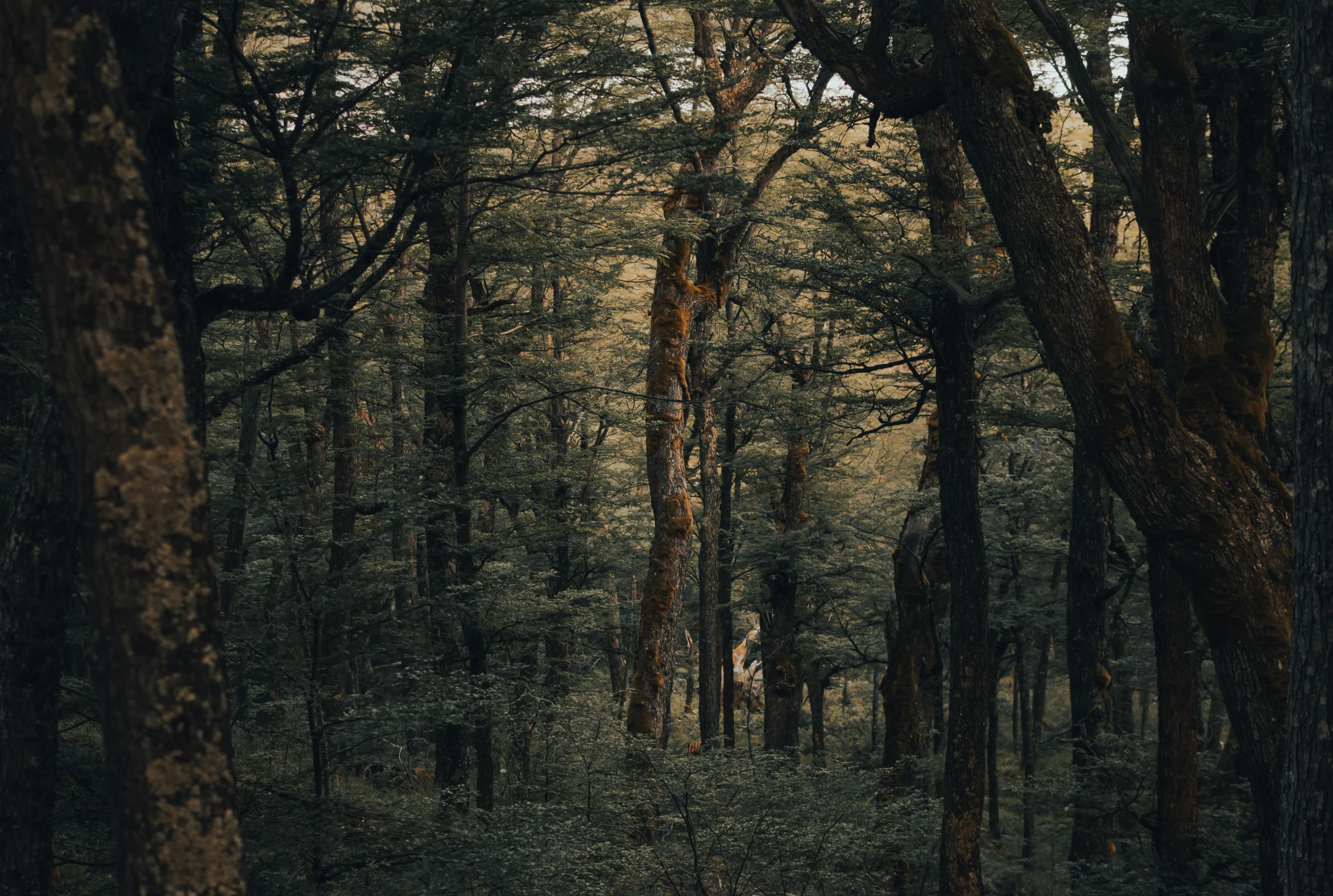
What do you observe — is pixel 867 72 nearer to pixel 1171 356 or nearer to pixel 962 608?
pixel 1171 356

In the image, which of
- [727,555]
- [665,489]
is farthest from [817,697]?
[665,489]

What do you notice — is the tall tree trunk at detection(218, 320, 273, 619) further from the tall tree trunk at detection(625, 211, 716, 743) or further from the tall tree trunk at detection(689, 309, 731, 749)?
the tall tree trunk at detection(689, 309, 731, 749)

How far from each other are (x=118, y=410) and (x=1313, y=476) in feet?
14.0

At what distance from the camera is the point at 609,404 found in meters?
16.9

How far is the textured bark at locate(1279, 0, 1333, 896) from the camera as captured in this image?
10.4 ft

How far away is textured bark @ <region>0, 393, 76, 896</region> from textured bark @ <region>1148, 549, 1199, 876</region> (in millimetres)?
9517

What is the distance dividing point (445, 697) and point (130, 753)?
17.3ft

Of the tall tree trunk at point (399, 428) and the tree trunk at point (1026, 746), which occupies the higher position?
the tall tree trunk at point (399, 428)

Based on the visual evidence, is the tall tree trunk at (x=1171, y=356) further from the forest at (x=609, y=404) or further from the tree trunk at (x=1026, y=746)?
the tree trunk at (x=1026, y=746)

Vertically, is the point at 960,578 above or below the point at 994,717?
above

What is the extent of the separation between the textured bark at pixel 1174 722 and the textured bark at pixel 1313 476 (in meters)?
6.58

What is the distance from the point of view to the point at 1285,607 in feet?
14.9

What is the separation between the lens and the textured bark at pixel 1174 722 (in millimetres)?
9359

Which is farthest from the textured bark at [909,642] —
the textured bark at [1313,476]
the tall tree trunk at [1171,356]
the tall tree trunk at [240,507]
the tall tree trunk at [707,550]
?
the tall tree trunk at [240,507]
